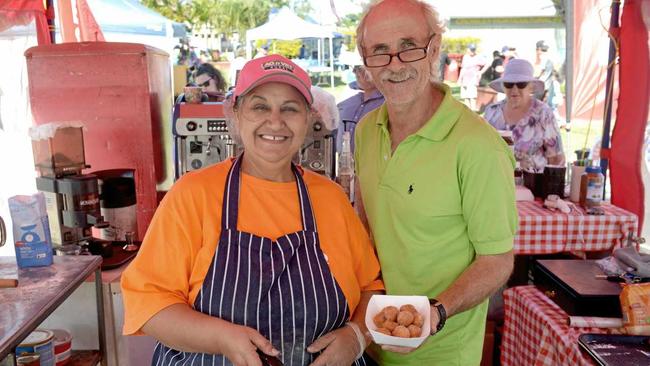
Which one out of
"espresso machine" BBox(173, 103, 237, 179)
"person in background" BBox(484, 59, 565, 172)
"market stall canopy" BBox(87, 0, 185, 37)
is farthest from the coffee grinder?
"market stall canopy" BBox(87, 0, 185, 37)

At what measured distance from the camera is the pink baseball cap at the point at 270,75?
1.60 m

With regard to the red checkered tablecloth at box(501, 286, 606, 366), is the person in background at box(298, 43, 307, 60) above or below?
above

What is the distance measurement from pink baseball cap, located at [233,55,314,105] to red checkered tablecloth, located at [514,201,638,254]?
2531 mm

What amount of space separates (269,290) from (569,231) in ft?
9.23

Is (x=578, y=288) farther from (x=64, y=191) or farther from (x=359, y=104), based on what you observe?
(x=359, y=104)

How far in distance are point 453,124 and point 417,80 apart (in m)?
0.19

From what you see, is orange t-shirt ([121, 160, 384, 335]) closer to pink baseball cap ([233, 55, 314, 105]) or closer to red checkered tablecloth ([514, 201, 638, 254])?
pink baseball cap ([233, 55, 314, 105])

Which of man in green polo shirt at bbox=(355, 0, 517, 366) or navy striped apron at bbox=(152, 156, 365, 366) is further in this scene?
man in green polo shirt at bbox=(355, 0, 517, 366)

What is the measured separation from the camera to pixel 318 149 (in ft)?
11.0

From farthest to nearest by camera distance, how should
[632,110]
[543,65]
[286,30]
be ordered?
[286,30] → [543,65] → [632,110]

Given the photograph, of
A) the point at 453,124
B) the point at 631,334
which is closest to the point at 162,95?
the point at 453,124

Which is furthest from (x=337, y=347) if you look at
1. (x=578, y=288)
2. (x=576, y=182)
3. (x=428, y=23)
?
(x=576, y=182)

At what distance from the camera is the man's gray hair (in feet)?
5.89

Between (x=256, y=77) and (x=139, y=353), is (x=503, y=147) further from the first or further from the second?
(x=139, y=353)
